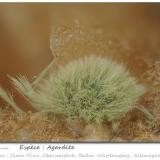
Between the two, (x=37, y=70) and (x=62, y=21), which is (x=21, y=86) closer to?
(x=37, y=70)

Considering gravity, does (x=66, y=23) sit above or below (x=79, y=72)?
above

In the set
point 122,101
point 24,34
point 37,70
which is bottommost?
point 122,101

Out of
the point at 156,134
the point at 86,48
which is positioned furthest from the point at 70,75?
the point at 156,134

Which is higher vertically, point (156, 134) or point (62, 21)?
point (62, 21)

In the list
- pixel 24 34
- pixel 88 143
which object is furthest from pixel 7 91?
pixel 88 143
